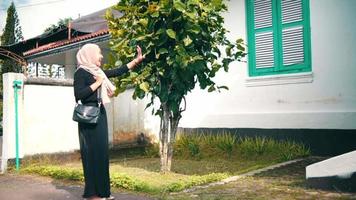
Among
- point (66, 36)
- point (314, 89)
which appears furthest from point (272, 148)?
point (66, 36)

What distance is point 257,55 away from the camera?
8320mm

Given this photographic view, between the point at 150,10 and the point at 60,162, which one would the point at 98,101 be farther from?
the point at 60,162

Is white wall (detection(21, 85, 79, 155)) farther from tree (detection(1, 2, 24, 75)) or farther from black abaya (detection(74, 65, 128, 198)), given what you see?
tree (detection(1, 2, 24, 75))

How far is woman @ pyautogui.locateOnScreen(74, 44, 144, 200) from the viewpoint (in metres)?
4.46

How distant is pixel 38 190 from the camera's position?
5527 millimetres

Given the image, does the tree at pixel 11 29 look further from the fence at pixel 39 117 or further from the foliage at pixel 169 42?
the foliage at pixel 169 42

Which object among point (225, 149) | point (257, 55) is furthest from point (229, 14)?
point (225, 149)

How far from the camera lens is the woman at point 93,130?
14.6ft

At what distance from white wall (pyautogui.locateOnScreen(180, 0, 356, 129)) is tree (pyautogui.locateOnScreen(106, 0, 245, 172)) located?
7.61 ft

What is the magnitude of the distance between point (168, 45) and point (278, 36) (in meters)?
3.19

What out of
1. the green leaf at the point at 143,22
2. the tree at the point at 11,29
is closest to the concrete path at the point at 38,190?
the green leaf at the point at 143,22

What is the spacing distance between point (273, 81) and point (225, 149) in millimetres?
1653

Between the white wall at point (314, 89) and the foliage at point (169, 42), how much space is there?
92.5 inches

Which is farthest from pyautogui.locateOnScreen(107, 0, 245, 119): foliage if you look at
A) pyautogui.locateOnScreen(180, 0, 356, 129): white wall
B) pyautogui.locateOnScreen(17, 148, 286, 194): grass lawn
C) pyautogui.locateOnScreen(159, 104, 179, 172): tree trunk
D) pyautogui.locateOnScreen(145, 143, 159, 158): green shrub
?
pyautogui.locateOnScreen(145, 143, 159, 158): green shrub
